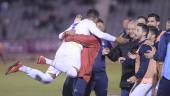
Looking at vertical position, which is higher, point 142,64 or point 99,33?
point 99,33

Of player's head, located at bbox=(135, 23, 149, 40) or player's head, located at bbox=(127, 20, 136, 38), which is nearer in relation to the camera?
player's head, located at bbox=(135, 23, 149, 40)

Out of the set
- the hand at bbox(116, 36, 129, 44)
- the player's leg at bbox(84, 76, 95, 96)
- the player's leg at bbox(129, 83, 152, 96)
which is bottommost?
the player's leg at bbox(84, 76, 95, 96)

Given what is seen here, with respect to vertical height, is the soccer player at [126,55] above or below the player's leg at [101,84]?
above

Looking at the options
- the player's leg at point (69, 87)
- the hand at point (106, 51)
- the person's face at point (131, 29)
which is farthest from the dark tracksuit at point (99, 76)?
the person's face at point (131, 29)

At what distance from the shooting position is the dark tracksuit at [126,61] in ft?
34.7

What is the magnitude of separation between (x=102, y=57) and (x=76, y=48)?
1.09 meters

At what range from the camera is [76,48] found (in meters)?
10.8

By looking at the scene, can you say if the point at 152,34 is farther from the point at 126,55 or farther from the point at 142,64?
the point at 126,55

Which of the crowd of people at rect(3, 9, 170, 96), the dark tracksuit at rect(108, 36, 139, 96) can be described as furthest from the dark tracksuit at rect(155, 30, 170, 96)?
the dark tracksuit at rect(108, 36, 139, 96)

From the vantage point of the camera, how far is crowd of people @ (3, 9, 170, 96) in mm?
9805

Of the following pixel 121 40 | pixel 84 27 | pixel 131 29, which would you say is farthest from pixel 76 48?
pixel 131 29

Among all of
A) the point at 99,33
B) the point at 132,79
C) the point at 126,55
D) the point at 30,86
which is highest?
the point at 99,33

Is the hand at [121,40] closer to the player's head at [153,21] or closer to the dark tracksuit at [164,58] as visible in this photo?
the player's head at [153,21]

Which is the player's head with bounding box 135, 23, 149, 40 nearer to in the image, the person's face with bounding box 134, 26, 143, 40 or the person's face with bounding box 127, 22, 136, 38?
the person's face with bounding box 134, 26, 143, 40
